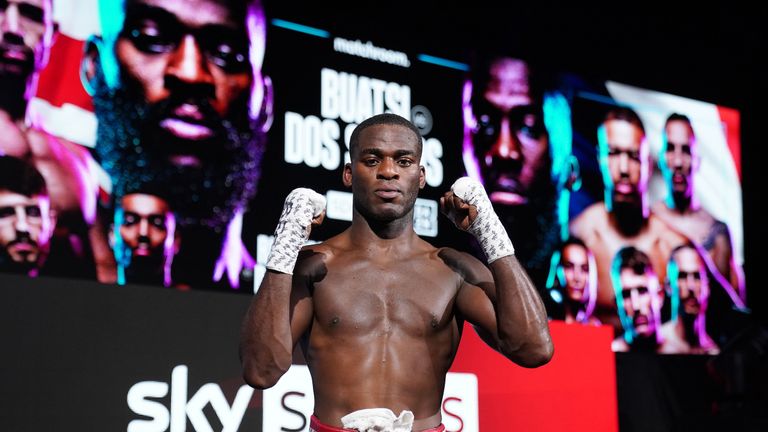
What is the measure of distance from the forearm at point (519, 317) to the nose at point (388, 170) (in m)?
0.34

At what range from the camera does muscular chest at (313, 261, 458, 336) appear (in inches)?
93.3

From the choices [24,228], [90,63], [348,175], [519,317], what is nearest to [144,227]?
[24,228]

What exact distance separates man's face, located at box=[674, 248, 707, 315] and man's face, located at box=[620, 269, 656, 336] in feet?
0.94

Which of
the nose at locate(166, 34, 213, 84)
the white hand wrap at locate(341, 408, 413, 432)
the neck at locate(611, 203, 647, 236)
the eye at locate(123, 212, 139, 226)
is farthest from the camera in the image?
the neck at locate(611, 203, 647, 236)

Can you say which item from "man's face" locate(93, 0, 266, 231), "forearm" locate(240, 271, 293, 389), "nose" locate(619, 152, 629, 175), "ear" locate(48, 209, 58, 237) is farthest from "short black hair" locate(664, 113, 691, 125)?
"forearm" locate(240, 271, 293, 389)

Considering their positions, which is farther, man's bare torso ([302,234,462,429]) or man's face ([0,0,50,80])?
man's face ([0,0,50,80])

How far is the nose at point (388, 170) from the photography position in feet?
7.75

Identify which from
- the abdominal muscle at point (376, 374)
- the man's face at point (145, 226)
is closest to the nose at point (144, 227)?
the man's face at point (145, 226)

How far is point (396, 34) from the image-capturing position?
18.8 feet

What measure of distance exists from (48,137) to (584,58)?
3714 millimetres

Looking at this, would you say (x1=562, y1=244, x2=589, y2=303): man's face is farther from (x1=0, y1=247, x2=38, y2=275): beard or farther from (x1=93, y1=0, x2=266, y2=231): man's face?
(x1=0, y1=247, x2=38, y2=275): beard

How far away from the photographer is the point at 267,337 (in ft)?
7.33

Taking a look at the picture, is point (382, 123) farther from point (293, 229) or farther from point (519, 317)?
point (519, 317)

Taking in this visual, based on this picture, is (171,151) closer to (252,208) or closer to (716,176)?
(252,208)
